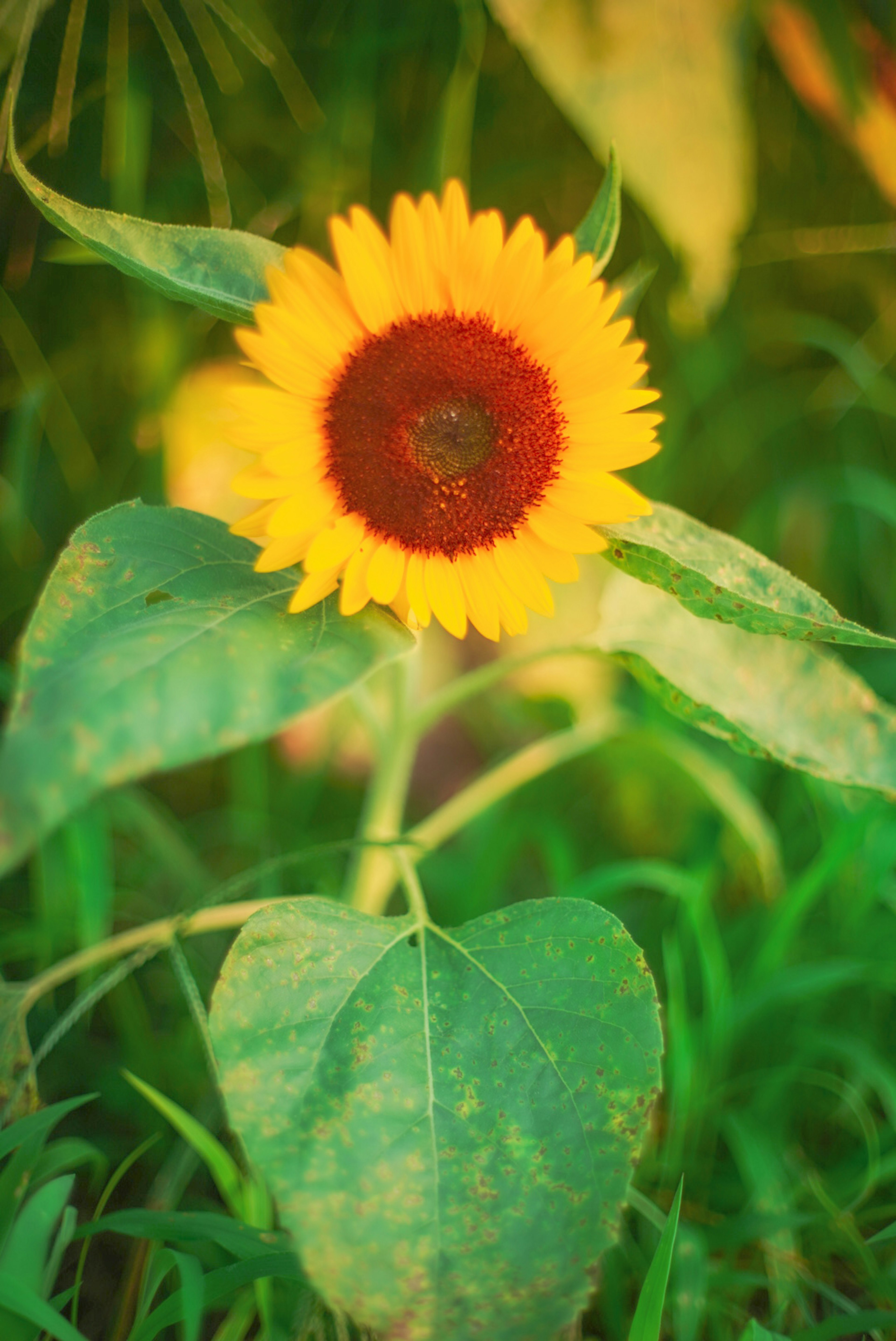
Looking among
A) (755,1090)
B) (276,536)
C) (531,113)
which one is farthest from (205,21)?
(755,1090)

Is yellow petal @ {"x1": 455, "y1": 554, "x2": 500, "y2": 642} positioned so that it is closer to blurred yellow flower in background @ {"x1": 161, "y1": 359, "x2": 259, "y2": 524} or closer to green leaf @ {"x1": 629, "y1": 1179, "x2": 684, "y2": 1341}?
green leaf @ {"x1": 629, "y1": 1179, "x2": 684, "y2": 1341}

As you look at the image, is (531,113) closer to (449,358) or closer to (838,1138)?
(449,358)

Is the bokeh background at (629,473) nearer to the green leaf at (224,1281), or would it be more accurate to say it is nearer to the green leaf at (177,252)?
the green leaf at (224,1281)

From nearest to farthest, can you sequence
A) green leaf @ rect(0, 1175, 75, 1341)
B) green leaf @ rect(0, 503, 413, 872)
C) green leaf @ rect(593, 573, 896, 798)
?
green leaf @ rect(0, 503, 413, 872) → green leaf @ rect(0, 1175, 75, 1341) → green leaf @ rect(593, 573, 896, 798)

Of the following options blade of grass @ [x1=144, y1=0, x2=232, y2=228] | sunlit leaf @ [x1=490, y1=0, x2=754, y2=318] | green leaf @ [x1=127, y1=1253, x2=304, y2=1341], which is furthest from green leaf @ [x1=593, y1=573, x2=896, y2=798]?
blade of grass @ [x1=144, y1=0, x2=232, y2=228]

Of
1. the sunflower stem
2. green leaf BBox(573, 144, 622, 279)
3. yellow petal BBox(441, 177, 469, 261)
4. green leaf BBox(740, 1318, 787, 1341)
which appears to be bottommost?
green leaf BBox(740, 1318, 787, 1341)

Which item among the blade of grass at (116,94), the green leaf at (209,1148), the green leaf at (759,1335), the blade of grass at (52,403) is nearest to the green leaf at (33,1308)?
the green leaf at (209,1148)

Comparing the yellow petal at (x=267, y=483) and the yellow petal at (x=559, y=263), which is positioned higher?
the yellow petal at (x=559, y=263)
